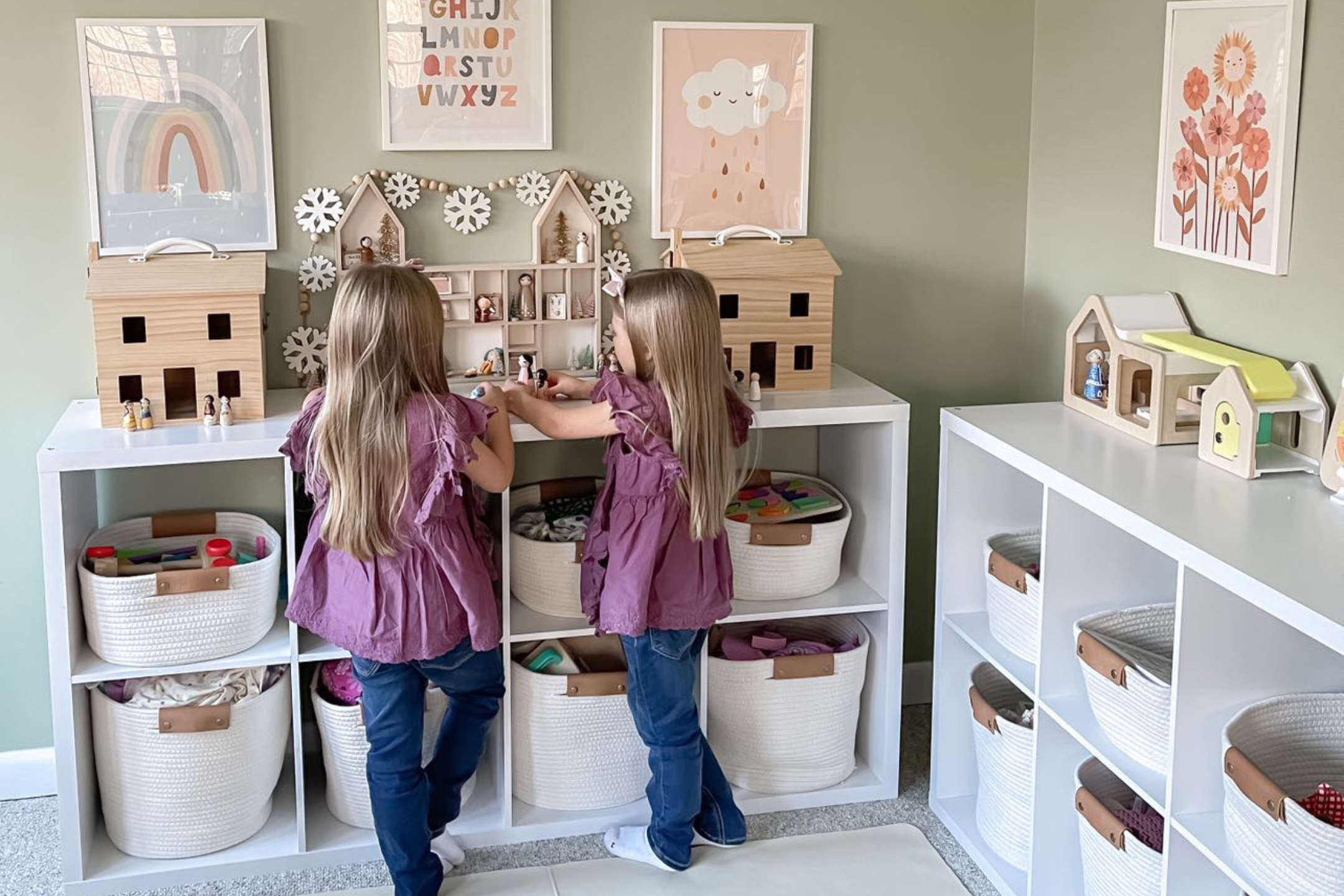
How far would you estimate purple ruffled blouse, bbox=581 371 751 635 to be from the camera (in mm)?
2365

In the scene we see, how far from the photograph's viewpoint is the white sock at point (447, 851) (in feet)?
8.53

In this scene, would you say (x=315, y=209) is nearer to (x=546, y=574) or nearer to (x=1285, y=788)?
(x=546, y=574)

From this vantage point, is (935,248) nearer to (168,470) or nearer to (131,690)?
(168,470)

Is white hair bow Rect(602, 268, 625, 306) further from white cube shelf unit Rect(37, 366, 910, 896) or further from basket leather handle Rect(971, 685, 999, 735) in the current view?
basket leather handle Rect(971, 685, 999, 735)

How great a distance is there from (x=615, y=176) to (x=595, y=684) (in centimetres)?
96

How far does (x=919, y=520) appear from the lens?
316 cm

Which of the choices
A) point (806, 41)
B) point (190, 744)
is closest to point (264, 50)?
point (806, 41)

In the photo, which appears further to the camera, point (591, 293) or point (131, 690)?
point (591, 293)

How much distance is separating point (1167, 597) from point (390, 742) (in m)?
1.28

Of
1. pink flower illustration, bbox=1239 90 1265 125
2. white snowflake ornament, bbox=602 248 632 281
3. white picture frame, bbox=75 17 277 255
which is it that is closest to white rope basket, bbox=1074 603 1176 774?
pink flower illustration, bbox=1239 90 1265 125

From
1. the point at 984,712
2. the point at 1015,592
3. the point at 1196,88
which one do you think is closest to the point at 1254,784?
the point at 1015,592

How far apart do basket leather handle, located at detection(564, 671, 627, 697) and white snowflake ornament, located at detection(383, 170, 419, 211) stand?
0.92 metres

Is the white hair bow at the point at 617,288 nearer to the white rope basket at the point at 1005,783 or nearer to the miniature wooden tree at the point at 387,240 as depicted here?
the miniature wooden tree at the point at 387,240

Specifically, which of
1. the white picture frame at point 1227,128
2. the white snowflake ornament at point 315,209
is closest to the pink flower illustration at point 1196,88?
the white picture frame at point 1227,128
